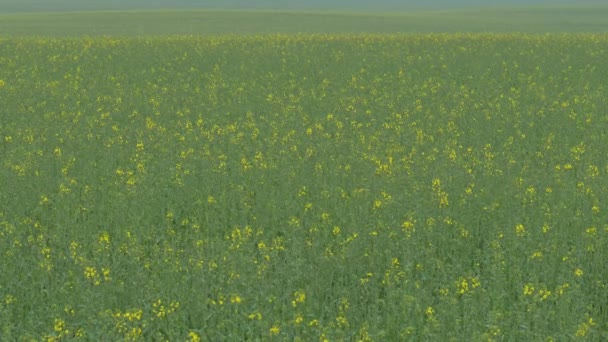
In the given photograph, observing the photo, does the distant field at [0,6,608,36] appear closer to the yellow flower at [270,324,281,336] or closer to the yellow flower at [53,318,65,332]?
the yellow flower at [53,318,65,332]

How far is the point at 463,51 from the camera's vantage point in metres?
27.3

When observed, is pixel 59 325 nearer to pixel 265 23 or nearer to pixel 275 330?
pixel 275 330

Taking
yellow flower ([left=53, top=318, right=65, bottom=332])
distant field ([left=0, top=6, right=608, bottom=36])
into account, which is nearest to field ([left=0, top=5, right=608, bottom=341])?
yellow flower ([left=53, top=318, right=65, bottom=332])

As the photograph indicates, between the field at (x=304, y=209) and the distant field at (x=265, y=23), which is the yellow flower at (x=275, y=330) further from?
the distant field at (x=265, y=23)

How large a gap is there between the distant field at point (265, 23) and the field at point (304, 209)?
28.1 meters

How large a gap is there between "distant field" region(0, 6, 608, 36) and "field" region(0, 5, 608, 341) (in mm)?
28137

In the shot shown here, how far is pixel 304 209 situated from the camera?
11289mm

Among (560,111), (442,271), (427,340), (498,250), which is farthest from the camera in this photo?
(560,111)

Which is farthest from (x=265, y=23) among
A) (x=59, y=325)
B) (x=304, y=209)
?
(x=59, y=325)

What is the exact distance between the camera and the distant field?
162 feet

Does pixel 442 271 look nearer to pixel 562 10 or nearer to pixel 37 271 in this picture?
pixel 37 271

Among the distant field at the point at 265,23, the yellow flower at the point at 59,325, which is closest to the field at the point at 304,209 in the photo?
the yellow flower at the point at 59,325

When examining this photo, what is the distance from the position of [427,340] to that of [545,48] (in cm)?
2210

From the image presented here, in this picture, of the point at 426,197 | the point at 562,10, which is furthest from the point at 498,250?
the point at 562,10
